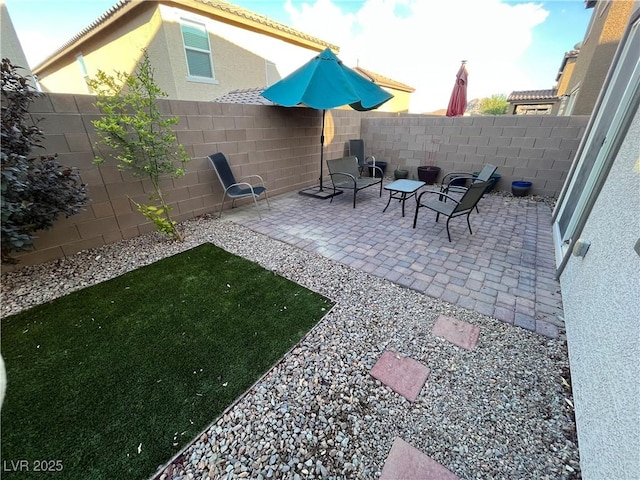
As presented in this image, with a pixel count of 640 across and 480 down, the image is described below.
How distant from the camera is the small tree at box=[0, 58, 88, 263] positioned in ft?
6.94

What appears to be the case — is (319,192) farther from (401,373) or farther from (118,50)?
(118,50)

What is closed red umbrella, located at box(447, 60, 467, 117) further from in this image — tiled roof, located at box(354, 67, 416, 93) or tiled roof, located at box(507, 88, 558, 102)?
tiled roof, located at box(507, 88, 558, 102)

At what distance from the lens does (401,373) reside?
1.75 m

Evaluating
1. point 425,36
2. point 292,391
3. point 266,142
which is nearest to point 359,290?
point 292,391

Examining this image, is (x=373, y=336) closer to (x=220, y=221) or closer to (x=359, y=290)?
(x=359, y=290)

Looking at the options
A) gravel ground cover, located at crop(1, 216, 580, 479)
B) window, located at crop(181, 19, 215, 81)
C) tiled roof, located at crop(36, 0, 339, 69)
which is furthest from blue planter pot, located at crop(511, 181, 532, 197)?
tiled roof, located at crop(36, 0, 339, 69)

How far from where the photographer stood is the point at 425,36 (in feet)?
20.9

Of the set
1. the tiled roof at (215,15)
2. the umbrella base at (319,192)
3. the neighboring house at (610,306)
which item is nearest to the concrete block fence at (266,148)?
the umbrella base at (319,192)

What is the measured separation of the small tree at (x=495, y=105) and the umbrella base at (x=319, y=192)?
28067 mm

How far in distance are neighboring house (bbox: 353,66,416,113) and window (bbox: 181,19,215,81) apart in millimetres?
8431

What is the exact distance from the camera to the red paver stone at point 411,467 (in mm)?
1240

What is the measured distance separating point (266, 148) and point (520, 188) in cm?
515

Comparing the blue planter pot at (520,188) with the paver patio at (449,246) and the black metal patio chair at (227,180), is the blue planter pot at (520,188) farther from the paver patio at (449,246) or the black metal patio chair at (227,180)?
the black metal patio chair at (227,180)

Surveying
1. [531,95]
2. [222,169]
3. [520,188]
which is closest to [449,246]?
[520,188]
